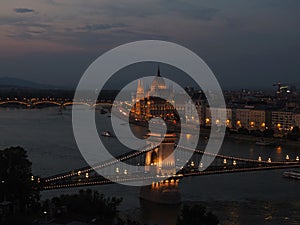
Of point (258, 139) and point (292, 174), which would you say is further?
point (258, 139)

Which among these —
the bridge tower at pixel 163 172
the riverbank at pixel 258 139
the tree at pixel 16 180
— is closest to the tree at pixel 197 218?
the tree at pixel 16 180

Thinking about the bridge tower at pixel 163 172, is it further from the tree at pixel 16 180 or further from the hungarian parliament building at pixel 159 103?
the hungarian parliament building at pixel 159 103

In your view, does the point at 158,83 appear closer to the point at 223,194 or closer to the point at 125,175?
the point at 223,194

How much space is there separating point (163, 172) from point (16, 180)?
182cm

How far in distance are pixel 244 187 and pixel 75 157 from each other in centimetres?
259

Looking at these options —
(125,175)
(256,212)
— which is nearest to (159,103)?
(125,175)

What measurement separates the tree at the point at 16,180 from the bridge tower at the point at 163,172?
1.23m

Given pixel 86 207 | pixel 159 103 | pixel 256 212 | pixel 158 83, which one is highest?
pixel 158 83

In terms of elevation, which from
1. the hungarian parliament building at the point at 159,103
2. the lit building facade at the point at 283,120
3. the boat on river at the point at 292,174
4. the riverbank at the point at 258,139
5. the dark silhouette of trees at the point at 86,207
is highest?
the hungarian parliament building at the point at 159,103

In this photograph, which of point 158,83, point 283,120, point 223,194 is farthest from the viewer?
point 158,83

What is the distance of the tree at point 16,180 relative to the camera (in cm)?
379

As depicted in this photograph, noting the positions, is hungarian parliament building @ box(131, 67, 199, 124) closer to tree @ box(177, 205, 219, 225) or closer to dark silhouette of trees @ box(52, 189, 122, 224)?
dark silhouette of trees @ box(52, 189, 122, 224)

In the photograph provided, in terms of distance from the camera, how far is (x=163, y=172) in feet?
17.3

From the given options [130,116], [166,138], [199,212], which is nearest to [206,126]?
[130,116]
